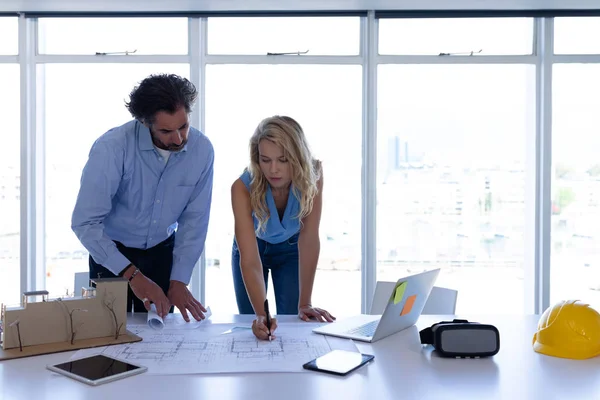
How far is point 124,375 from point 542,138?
4.00 metres

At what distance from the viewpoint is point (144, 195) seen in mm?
2488

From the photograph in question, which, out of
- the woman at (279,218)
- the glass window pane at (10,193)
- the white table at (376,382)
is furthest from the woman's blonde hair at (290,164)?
the glass window pane at (10,193)

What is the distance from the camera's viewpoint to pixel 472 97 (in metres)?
4.68

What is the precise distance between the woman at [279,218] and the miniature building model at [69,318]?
0.57 m

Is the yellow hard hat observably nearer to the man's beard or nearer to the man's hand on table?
the man's hand on table

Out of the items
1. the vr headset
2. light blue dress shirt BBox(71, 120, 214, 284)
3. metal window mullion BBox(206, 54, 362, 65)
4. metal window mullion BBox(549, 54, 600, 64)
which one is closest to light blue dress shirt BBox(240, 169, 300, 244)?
light blue dress shirt BBox(71, 120, 214, 284)

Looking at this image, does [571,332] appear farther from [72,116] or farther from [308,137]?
[72,116]

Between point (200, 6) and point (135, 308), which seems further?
point (200, 6)

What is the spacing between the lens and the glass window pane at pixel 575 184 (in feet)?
15.1

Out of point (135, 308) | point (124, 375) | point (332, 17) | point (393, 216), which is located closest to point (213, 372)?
point (124, 375)

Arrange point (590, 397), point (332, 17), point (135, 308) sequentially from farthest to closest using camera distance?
point (332, 17), point (135, 308), point (590, 397)

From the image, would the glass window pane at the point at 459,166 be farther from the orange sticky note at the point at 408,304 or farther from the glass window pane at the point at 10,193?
the glass window pane at the point at 10,193

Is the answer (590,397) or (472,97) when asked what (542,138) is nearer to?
(472,97)

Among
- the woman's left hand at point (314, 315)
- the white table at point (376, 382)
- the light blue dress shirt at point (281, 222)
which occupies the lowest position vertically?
the white table at point (376, 382)
